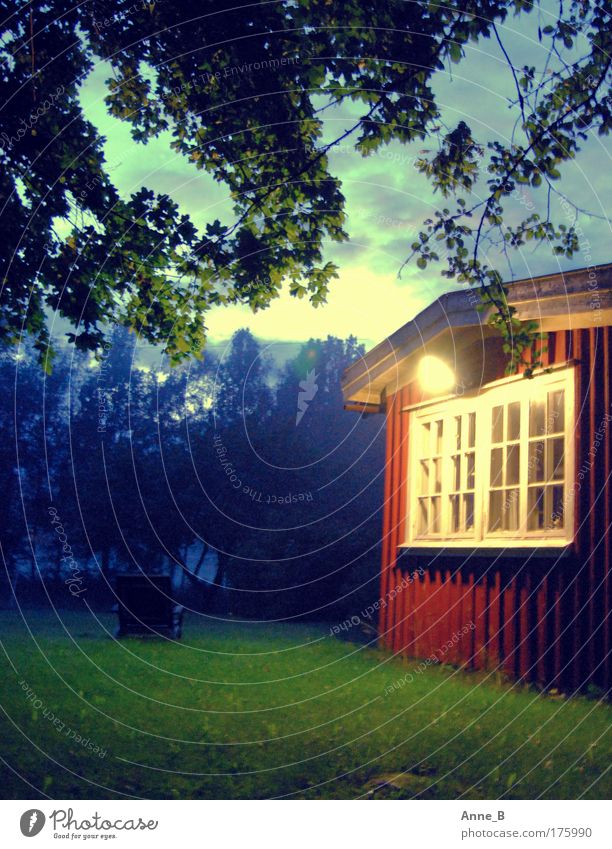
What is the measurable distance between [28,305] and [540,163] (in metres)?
5.10

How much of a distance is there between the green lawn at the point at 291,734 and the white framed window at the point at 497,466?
1.74m

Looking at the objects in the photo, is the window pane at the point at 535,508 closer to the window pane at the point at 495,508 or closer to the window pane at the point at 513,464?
the window pane at the point at 513,464

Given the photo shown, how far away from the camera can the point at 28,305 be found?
7867mm

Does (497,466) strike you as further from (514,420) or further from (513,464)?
(514,420)

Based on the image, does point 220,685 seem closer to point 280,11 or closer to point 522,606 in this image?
point 522,606

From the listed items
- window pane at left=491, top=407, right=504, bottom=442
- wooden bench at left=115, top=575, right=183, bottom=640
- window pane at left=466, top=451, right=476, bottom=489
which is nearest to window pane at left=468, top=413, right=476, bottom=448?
window pane at left=466, top=451, right=476, bottom=489

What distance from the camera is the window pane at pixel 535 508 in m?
8.67

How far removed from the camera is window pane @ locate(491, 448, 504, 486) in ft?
30.9

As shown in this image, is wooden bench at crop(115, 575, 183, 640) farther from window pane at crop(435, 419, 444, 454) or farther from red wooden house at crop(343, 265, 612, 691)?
window pane at crop(435, 419, 444, 454)

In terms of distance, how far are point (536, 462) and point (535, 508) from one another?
20.1 inches

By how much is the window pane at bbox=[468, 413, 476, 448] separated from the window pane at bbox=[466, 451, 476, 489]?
144 millimetres

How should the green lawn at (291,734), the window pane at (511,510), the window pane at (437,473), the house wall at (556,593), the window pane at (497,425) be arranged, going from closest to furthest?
the green lawn at (291,734), the house wall at (556,593), the window pane at (511,510), the window pane at (497,425), the window pane at (437,473)

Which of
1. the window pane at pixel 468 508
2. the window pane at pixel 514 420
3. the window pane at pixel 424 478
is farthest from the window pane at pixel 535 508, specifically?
the window pane at pixel 424 478

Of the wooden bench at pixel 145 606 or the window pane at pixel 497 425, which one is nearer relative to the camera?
the window pane at pixel 497 425
